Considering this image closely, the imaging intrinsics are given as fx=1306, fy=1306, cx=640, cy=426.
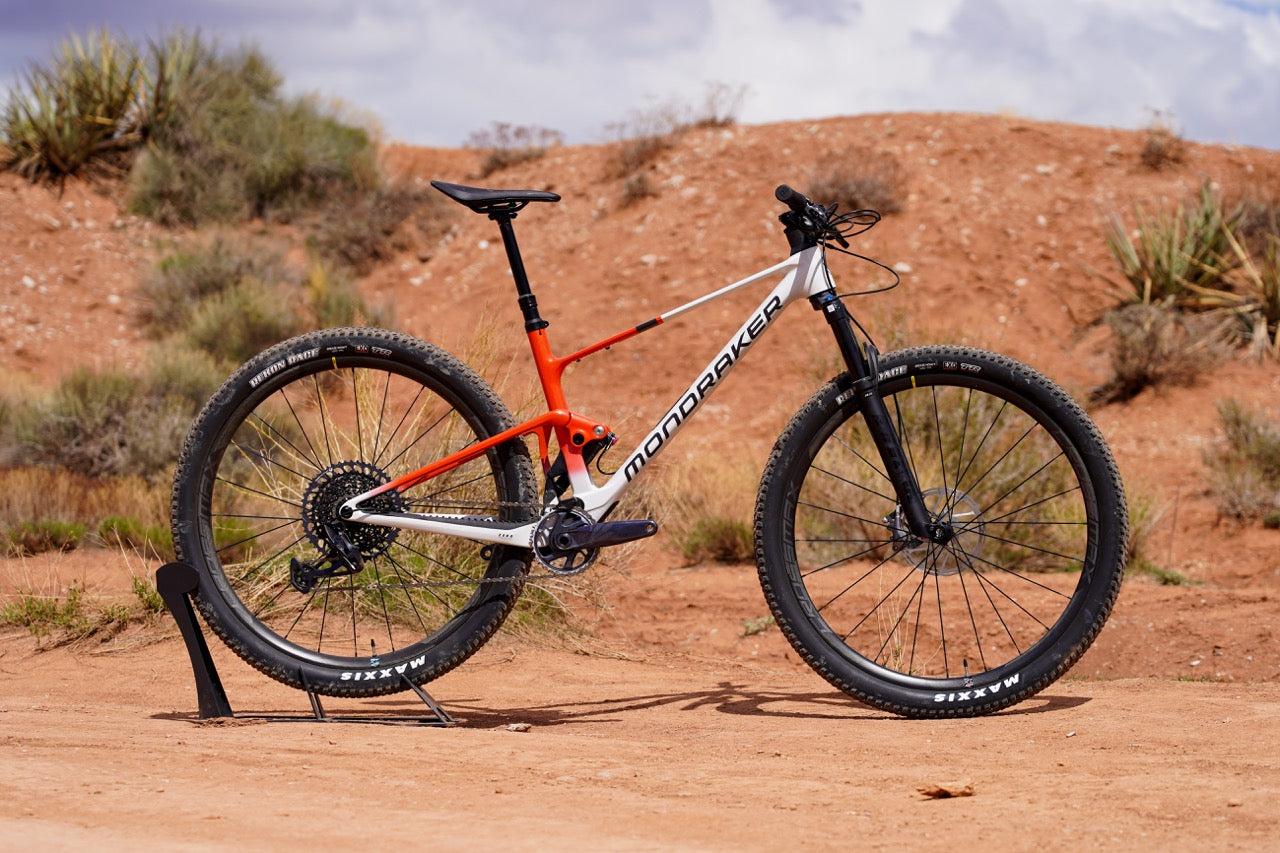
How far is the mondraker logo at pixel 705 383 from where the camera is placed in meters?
4.22

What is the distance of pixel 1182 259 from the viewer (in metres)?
14.2

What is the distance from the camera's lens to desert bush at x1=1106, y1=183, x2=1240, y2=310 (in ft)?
46.2

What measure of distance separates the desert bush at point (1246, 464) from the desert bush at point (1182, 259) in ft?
7.66

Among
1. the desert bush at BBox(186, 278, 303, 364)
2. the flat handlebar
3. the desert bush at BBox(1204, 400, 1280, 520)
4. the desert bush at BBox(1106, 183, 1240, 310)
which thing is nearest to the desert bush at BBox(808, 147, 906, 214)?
the desert bush at BBox(1106, 183, 1240, 310)

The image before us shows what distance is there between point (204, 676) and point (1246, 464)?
905 cm

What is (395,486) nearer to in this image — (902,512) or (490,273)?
(902,512)

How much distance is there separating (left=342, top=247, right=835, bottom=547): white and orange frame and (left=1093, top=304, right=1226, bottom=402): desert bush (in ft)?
32.4

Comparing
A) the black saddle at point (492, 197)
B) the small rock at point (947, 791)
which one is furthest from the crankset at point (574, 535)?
the small rock at point (947, 791)

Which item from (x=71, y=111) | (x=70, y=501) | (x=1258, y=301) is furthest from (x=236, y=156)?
(x=1258, y=301)

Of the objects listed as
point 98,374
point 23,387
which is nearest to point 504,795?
point 98,374

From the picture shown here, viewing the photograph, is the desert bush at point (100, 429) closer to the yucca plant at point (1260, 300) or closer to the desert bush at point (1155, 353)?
the desert bush at point (1155, 353)

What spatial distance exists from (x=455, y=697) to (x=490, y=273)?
12.9m

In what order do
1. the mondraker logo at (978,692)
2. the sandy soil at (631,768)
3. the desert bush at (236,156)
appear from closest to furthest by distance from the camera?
the sandy soil at (631,768), the mondraker logo at (978,692), the desert bush at (236,156)

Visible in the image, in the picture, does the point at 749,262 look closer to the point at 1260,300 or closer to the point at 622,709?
the point at 1260,300
